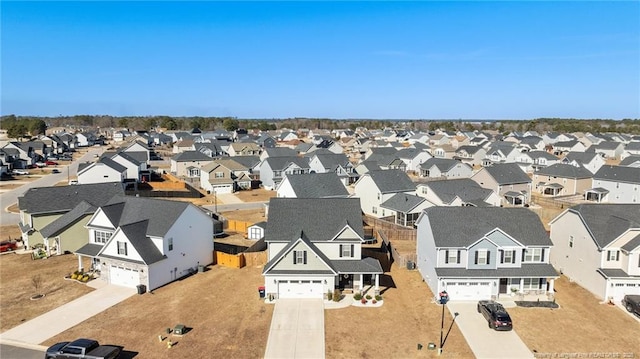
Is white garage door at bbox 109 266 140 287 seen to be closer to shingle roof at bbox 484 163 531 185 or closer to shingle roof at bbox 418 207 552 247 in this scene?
shingle roof at bbox 418 207 552 247

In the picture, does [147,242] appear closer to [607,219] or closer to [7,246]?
[7,246]

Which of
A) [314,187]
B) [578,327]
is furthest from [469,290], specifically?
[314,187]

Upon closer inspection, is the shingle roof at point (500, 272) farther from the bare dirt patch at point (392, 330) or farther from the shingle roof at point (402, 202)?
the shingle roof at point (402, 202)


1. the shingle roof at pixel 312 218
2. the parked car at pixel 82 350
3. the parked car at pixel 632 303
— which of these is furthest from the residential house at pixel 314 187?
the parked car at pixel 82 350

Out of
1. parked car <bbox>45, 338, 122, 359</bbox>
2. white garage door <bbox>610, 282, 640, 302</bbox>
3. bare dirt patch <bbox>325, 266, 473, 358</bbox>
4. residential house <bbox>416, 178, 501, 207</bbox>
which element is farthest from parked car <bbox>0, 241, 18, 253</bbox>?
white garage door <bbox>610, 282, 640, 302</bbox>

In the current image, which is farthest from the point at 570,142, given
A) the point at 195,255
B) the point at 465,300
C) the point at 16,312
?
the point at 16,312

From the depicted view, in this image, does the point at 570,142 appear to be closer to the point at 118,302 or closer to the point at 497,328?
the point at 497,328

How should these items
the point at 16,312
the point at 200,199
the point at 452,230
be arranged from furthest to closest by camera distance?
the point at 200,199
the point at 452,230
the point at 16,312
